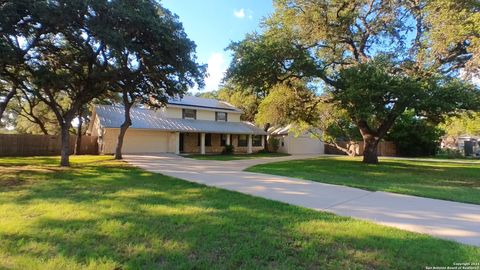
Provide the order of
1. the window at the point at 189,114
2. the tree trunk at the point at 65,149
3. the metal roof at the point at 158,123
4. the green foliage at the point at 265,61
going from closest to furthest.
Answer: the tree trunk at the point at 65,149 → the green foliage at the point at 265,61 → the metal roof at the point at 158,123 → the window at the point at 189,114

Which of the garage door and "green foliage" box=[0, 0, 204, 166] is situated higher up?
"green foliage" box=[0, 0, 204, 166]

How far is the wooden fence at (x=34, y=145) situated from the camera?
2322 cm


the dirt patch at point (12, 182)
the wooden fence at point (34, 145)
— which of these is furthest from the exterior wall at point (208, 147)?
the dirt patch at point (12, 182)

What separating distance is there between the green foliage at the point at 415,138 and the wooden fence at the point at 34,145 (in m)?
28.8

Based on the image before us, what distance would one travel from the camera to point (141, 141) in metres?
26.8

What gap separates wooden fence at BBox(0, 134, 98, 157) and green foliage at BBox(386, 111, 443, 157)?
94.6 feet

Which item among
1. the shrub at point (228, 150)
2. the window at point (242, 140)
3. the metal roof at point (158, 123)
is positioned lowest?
the shrub at point (228, 150)

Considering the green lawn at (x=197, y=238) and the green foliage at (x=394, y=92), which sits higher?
the green foliage at (x=394, y=92)

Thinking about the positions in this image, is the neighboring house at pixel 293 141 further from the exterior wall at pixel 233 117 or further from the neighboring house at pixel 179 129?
the exterior wall at pixel 233 117

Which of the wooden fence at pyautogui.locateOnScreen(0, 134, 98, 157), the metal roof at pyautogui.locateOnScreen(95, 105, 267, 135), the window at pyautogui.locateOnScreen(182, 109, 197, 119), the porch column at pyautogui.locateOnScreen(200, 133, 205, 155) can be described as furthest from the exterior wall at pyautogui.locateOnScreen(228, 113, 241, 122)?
the wooden fence at pyautogui.locateOnScreen(0, 134, 98, 157)

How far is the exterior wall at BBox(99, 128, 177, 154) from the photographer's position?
25.3 metres

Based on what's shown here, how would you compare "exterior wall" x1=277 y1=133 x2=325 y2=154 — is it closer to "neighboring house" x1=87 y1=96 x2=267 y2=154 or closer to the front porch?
the front porch

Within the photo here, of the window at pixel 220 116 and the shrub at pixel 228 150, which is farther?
the window at pixel 220 116

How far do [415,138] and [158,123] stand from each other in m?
25.9
